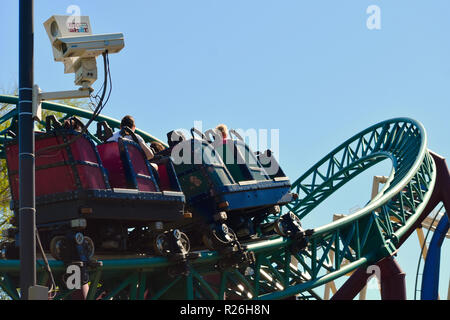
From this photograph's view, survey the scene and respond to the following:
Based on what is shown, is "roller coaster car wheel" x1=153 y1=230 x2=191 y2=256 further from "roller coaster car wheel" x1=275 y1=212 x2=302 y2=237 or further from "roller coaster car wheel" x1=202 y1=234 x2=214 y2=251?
"roller coaster car wheel" x1=275 y1=212 x2=302 y2=237

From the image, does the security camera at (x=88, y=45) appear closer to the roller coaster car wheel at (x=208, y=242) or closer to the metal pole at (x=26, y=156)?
the metal pole at (x=26, y=156)

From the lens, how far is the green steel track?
10.4m

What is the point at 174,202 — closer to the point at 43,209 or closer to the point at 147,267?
the point at 147,267

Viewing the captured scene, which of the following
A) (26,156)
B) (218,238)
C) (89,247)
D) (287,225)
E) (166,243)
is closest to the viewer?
(26,156)

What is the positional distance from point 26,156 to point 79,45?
1.06 m

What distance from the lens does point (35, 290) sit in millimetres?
6164

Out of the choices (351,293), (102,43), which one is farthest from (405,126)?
(102,43)

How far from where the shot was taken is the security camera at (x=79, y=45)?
7.04m

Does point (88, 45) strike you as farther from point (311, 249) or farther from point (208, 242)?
point (311, 249)

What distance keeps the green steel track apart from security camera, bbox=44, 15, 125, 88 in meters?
2.56

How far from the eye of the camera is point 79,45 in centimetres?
701

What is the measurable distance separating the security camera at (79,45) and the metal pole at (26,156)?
1.26ft

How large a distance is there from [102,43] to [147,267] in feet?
12.3

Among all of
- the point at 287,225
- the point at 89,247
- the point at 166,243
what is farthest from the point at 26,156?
the point at 287,225
